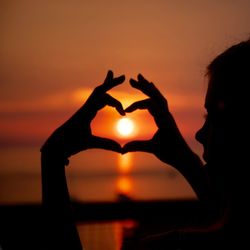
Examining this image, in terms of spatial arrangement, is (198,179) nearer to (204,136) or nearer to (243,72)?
(204,136)

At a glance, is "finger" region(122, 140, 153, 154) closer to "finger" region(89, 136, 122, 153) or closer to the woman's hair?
"finger" region(89, 136, 122, 153)

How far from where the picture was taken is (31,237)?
6.10 feet

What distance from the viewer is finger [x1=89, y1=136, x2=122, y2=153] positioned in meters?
1.22

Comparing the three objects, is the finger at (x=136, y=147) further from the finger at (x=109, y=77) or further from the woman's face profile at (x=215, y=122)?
the woman's face profile at (x=215, y=122)

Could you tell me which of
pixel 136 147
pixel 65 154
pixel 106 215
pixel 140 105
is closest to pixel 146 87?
pixel 140 105

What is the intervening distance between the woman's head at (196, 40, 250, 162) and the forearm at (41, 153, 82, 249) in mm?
345

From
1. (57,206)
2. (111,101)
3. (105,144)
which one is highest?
(111,101)

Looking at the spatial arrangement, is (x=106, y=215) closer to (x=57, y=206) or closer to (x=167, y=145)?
(x=167, y=145)

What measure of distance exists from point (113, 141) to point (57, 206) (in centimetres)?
23

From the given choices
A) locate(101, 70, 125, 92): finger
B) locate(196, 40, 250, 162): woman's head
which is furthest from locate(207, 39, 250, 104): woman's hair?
locate(101, 70, 125, 92): finger

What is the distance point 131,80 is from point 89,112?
0.13 m

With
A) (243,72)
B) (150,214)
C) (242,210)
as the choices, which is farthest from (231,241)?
(150,214)

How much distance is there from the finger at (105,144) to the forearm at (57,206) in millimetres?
106

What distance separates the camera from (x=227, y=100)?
0.93 m
